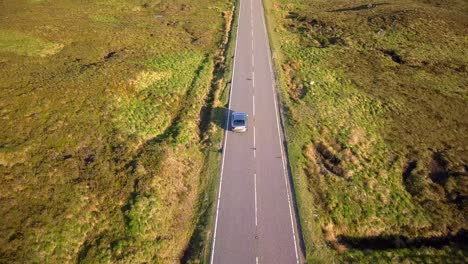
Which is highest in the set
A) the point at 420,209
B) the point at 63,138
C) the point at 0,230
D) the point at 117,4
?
the point at 117,4

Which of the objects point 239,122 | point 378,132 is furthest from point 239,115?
point 378,132

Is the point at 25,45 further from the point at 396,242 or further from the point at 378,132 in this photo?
the point at 396,242

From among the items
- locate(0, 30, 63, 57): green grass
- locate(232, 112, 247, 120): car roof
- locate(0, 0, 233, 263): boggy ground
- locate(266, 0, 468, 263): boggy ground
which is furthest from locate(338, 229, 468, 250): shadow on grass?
locate(0, 30, 63, 57): green grass

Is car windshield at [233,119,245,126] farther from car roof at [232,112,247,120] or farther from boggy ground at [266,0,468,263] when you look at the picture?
boggy ground at [266,0,468,263]

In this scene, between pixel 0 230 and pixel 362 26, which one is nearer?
pixel 0 230

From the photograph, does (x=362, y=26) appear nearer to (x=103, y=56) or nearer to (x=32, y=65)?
(x=103, y=56)

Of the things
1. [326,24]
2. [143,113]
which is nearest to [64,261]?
[143,113]
